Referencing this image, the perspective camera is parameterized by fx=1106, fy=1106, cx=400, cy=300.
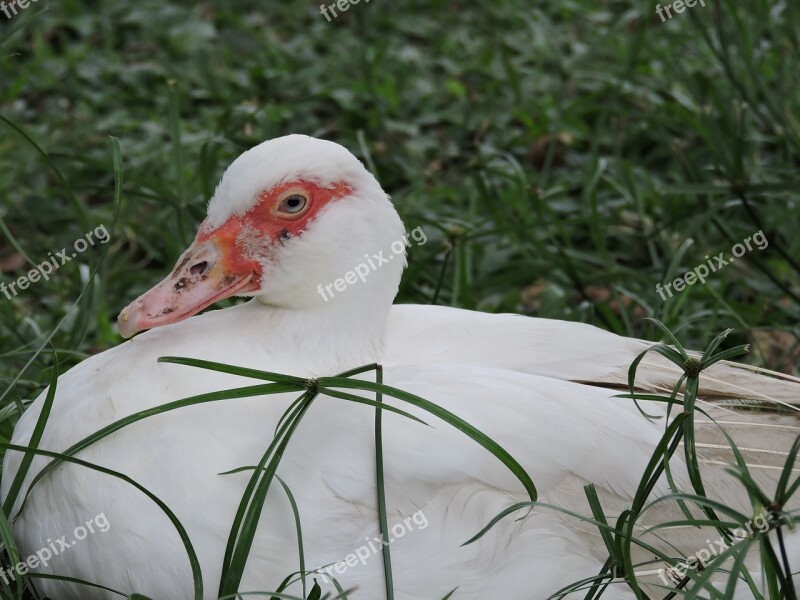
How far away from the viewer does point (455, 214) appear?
418cm

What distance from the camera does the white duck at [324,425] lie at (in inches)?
84.2

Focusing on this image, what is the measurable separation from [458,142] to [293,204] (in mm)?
2475

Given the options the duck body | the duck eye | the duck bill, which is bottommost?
the duck body

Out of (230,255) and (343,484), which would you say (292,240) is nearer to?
(230,255)

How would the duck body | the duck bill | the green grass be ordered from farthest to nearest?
the green grass, the duck bill, the duck body

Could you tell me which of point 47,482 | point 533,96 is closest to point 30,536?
point 47,482

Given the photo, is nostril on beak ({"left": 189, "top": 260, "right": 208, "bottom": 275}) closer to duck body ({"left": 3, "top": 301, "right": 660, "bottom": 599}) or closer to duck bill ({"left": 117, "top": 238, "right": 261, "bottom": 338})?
duck bill ({"left": 117, "top": 238, "right": 261, "bottom": 338})

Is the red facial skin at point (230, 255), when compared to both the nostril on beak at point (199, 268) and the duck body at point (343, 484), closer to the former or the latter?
the nostril on beak at point (199, 268)

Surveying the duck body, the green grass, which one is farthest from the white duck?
the green grass

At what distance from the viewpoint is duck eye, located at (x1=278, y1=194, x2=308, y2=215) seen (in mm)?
2436

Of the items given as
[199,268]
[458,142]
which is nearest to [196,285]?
[199,268]

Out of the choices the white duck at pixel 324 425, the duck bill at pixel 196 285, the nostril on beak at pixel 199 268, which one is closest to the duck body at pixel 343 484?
the white duck at pixel 324 425

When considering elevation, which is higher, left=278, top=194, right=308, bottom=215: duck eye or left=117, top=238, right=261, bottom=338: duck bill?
left=278, top=194, right=308, bottom=215: duck eye

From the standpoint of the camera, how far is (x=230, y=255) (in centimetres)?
246
